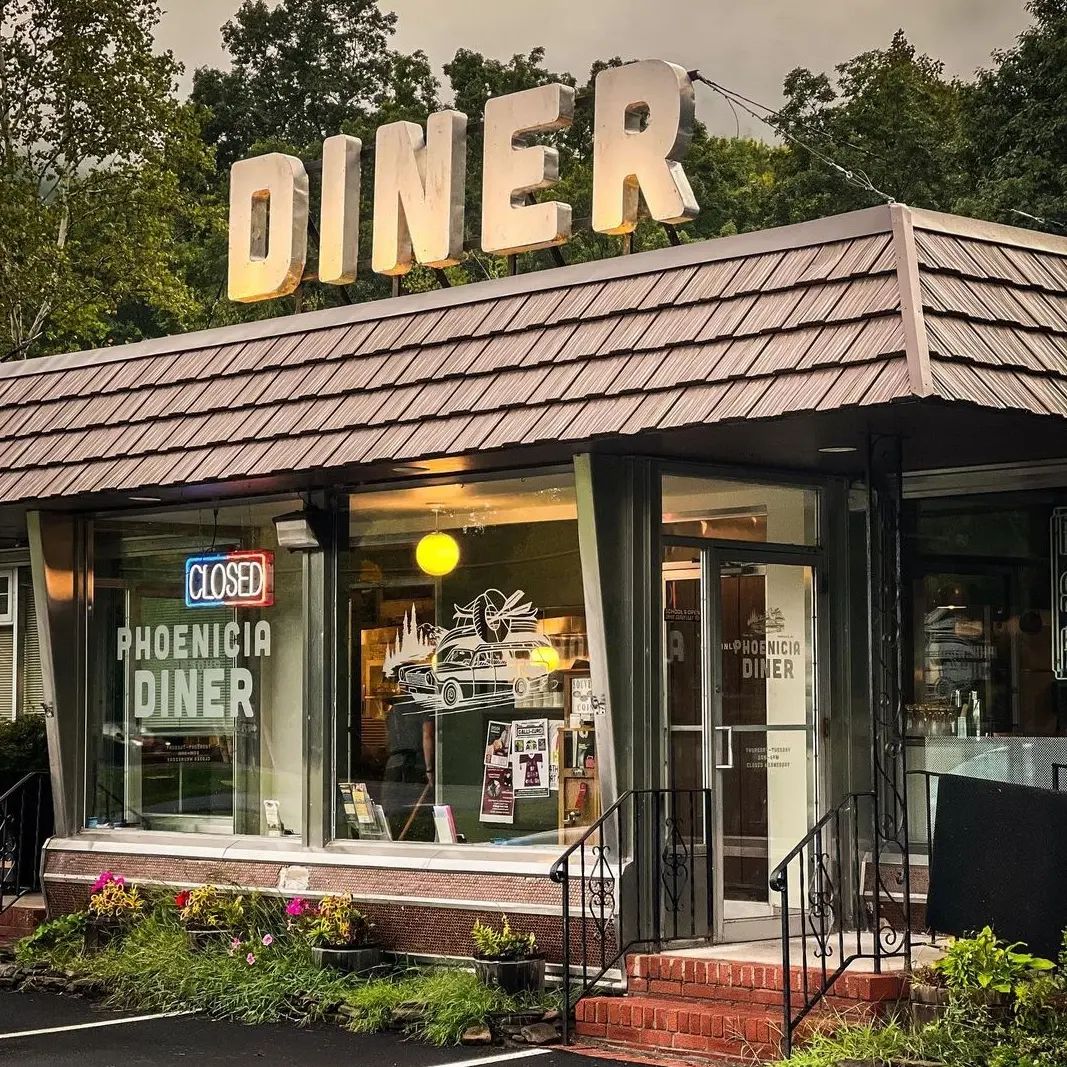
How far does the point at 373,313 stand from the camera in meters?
10.7

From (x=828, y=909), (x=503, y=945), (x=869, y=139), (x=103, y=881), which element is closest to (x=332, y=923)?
(x=503, y=945)

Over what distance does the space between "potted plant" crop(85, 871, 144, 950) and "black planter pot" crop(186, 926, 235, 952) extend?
0.60 metres

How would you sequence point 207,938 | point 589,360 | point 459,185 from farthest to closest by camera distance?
point 459,185
point 207,938
point 589,360

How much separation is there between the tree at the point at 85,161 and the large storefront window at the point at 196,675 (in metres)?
16.4

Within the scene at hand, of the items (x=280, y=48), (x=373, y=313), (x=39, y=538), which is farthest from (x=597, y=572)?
(x=280, y=48)

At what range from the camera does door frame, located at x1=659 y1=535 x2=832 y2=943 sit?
32.3ft

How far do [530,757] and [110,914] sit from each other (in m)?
3.20

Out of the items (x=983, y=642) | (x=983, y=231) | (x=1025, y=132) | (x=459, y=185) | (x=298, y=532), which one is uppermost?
(x=1025, y=132)

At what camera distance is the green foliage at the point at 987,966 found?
24.4ft

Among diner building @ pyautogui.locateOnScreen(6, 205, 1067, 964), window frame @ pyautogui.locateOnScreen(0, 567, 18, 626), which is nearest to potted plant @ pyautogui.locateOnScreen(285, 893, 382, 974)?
diner building @ pyautogui.locateOnScreen(6, 205, 1067, 964)

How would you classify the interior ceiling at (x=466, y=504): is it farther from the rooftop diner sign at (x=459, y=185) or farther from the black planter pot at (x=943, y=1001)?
the black planter pot at (x=943, y=1001)

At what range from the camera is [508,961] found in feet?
30.9

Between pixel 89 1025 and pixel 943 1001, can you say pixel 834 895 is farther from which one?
pixel 89 1025

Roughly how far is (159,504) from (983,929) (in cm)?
671
